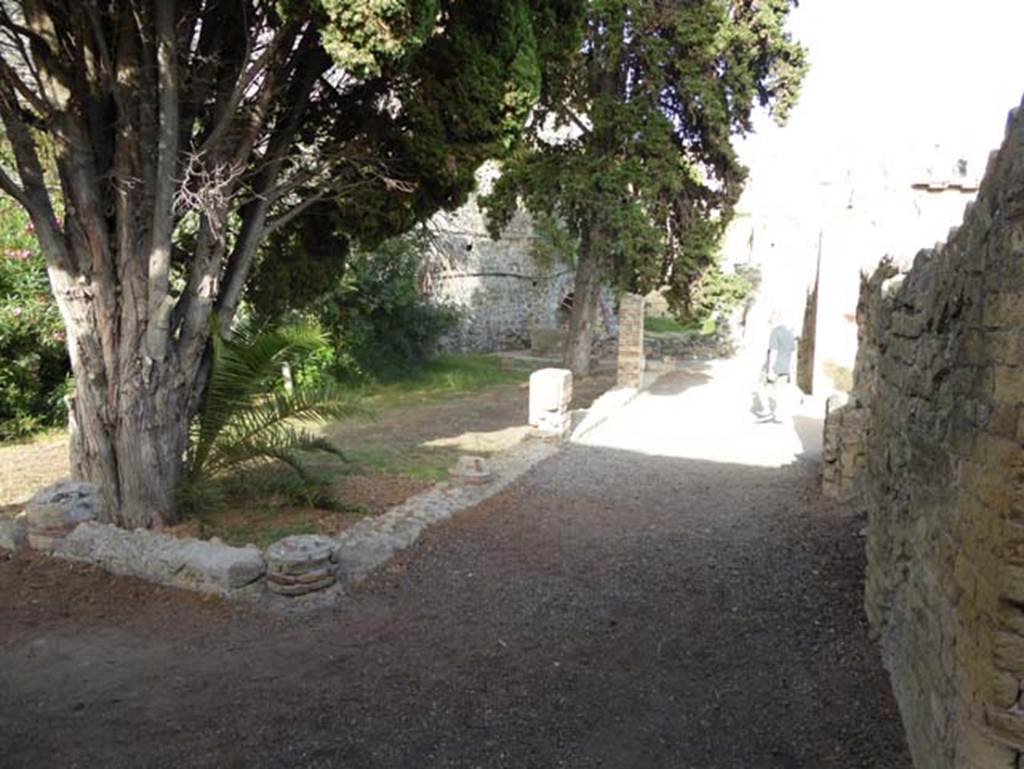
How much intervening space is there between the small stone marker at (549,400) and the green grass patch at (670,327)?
13.3m

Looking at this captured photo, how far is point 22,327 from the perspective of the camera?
1050 cm

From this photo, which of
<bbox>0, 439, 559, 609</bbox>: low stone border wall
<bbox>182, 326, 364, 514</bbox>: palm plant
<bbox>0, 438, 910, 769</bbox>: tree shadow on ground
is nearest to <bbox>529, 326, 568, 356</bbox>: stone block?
<bbox>182, 326, 364, 514</bbox>: palm plant

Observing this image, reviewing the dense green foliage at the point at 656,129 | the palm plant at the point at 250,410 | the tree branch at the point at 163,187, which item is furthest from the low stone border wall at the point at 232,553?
the dense green foliage at the point at 656,129

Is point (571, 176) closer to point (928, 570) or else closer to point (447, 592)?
point (447, 592)

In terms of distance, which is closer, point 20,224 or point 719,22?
point 20,224

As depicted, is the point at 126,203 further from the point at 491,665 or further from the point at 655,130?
the point at 655,130

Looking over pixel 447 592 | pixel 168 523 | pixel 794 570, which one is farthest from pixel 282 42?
pixel 794 570

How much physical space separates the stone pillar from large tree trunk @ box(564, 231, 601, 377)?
132 centimetres

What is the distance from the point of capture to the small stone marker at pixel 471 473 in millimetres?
7852

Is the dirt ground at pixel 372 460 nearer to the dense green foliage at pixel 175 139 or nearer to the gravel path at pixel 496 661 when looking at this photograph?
the dense green foliage at pixel 175 139

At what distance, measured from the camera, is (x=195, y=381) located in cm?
646

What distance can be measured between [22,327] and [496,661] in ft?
30.4

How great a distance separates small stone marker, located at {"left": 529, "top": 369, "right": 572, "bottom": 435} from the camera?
10.4m

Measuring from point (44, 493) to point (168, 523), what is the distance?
88 cm
